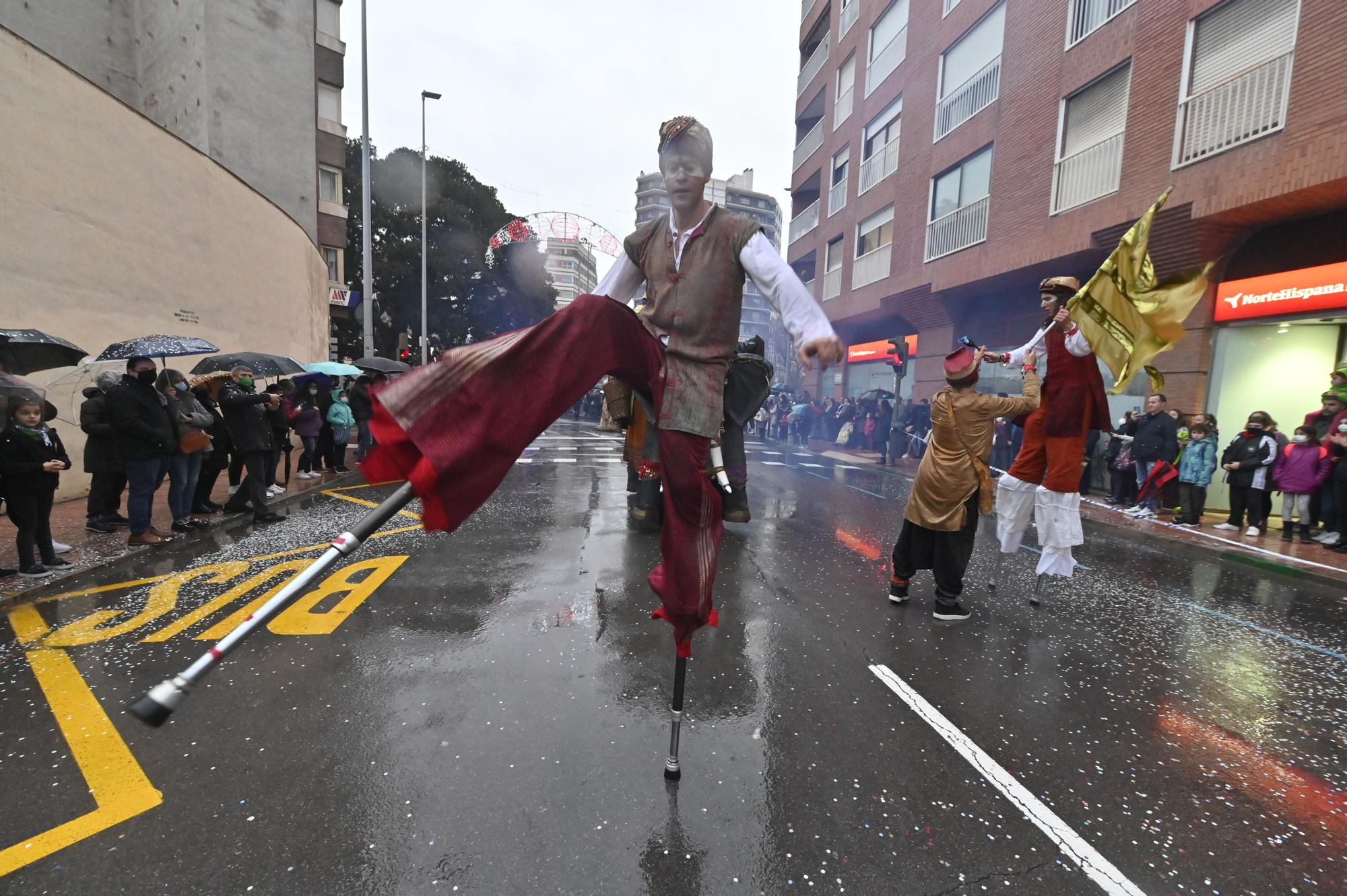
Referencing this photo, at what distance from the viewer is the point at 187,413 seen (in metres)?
6.36

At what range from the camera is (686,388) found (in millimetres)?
2262

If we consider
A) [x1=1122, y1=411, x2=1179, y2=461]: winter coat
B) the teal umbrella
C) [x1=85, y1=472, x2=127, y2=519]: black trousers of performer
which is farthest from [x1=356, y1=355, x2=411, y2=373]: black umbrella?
[x1=1122, y1=411, x2=1179, y2=461]: winter coat

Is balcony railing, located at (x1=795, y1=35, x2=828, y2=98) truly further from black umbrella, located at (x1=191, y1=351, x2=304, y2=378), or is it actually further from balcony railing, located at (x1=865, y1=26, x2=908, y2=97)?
black umbrella, located at (x1=191, y1=351, x2=304, y2=378)

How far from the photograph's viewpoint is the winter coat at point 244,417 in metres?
7.01

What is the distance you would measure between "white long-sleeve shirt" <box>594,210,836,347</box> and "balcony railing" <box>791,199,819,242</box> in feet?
84.1

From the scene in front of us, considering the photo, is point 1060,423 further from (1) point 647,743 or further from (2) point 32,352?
(2) point 32,352

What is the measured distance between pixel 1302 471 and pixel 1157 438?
1756 mm

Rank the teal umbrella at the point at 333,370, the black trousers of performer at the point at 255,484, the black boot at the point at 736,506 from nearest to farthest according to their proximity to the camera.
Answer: the black boot at the point at 736,506 → the black trousers of performer at the point at 255,484 → the teal umbrella at the point at 333,370

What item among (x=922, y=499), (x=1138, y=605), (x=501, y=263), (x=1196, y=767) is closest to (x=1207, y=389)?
(x=1138, y=605)

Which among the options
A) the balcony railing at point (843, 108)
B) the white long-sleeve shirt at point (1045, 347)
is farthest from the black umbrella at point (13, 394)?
the balcony railing at point (843, 108)

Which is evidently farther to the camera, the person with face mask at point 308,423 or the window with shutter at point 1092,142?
the window with shutter at point 1092,142

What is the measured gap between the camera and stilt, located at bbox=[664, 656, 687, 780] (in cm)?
241

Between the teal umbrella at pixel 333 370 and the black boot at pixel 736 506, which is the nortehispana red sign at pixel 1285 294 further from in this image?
the teal umbrella at pixel 333 370

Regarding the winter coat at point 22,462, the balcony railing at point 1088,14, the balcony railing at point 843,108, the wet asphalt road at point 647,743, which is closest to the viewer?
the wet asphalt road at point 647,743
